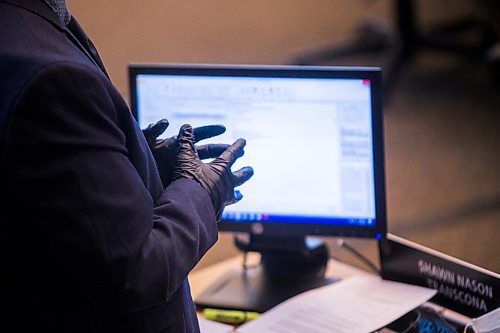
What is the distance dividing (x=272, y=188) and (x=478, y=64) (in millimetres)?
3179

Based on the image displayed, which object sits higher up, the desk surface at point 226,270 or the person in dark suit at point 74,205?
the person in dark suit at point 74,205

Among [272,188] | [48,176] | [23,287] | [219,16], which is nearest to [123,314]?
[23,287]

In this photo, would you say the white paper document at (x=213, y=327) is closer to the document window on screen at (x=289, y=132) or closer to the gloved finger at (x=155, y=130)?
the document window on screen at (x=289, y=132)

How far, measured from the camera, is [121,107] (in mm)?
916

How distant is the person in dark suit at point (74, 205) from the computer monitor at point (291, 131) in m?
0.46

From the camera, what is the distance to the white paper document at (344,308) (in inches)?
51.4

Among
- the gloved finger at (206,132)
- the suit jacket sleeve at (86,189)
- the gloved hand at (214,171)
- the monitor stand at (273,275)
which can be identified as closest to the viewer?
the suit jacket sleeve at (86,189)

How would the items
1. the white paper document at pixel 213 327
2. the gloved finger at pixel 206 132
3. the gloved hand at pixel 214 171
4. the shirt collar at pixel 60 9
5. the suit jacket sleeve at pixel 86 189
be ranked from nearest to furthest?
the suit jacket sleeve at pixel 86 189, the shirt collar at pixel 60 9, the gloved hand at pixel 214 171, the gloved finger at pixel 206 132, the white paper document at pixel 213 327

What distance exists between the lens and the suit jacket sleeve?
31.4 inches

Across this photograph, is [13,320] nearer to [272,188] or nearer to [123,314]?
[123,314]

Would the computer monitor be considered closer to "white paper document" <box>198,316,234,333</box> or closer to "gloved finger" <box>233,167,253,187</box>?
"white paper document" <box>198,316,234,333</box>

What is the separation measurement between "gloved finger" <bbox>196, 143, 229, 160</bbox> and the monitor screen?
0.72 feet

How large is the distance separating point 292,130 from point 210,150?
25 centimetres

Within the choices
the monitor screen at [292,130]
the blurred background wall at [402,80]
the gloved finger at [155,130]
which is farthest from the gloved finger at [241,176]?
the blurred background wall at [402,80]
